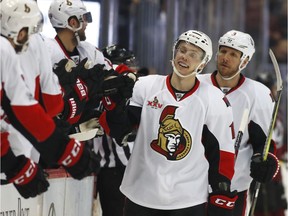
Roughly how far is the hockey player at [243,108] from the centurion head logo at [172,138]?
653mm

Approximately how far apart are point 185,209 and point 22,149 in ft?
2.91

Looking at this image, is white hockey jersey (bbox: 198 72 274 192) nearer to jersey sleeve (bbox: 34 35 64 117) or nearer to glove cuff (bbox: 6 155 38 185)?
jersey sleeve (bbox: 34 35 64 117)

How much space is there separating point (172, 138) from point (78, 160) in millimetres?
807

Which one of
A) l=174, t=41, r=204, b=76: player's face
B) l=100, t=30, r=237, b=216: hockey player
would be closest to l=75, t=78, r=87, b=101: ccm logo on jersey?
l=100, t=30, r=237, b=216: hockey player

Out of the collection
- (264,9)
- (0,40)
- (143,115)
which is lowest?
(264,9)

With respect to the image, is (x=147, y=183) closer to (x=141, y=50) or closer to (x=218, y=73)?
(x=218, y=73)

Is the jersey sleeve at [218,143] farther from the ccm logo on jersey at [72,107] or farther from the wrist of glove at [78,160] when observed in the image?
the wrist of glove at [78,160]

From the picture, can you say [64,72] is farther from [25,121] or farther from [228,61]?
[228,61]

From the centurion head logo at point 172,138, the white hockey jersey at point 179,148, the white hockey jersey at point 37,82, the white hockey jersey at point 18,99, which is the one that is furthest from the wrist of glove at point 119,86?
the white hockey jersey at point 18,99

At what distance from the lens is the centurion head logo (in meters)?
4.20

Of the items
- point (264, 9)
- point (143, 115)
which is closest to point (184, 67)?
point (143, 115)

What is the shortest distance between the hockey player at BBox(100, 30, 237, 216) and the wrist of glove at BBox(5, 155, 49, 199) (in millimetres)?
795

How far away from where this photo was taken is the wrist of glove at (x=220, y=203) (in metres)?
4.21

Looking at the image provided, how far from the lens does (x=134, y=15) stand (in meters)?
10.4
